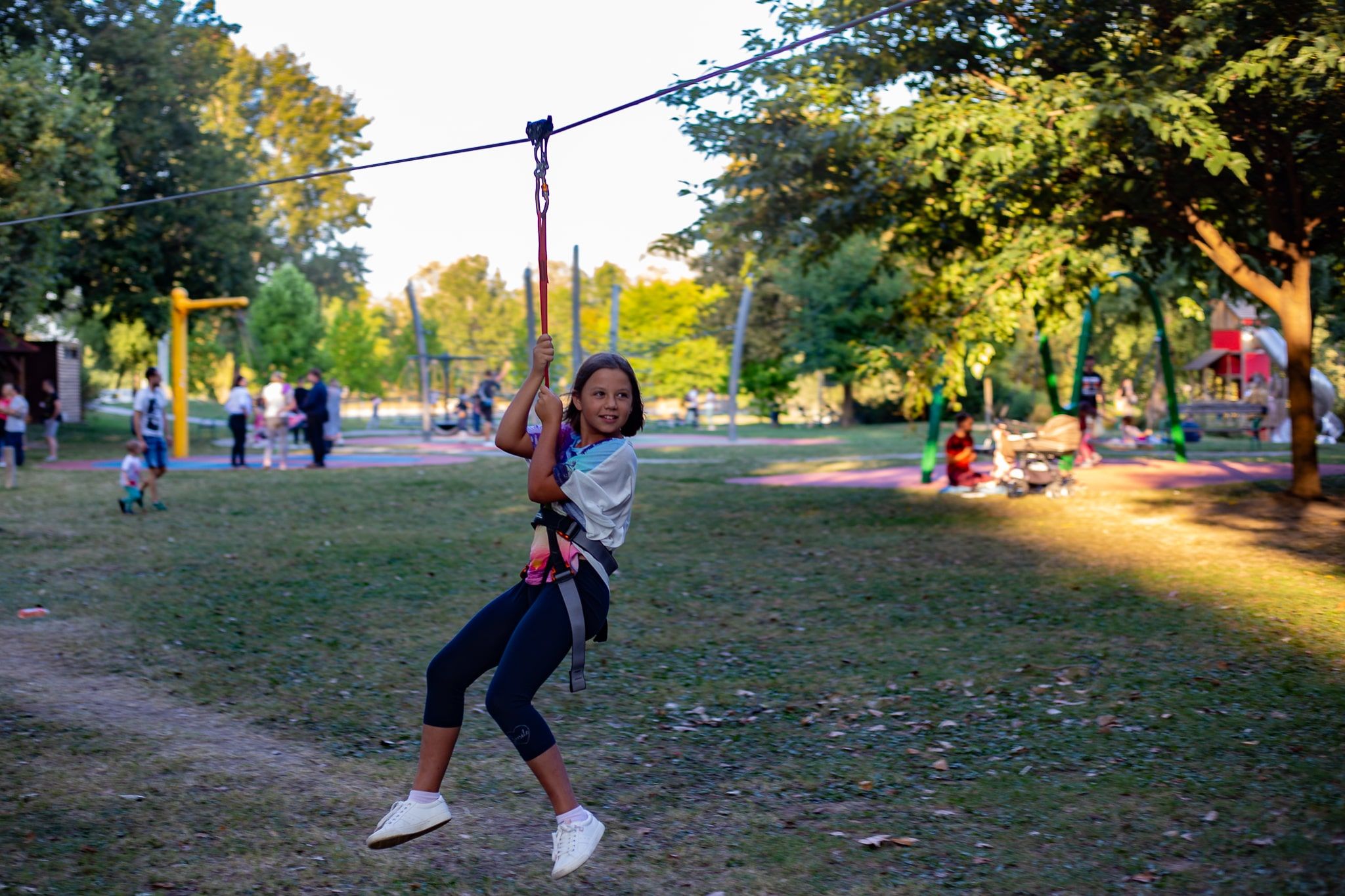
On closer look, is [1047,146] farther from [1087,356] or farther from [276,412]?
[276,412]

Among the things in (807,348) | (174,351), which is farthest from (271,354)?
(174,351)

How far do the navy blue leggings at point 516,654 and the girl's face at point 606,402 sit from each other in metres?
0.52

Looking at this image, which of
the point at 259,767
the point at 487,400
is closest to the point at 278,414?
the point at 487,400

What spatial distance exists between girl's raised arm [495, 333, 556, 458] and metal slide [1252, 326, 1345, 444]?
3262 cm

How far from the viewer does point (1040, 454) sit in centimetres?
1903

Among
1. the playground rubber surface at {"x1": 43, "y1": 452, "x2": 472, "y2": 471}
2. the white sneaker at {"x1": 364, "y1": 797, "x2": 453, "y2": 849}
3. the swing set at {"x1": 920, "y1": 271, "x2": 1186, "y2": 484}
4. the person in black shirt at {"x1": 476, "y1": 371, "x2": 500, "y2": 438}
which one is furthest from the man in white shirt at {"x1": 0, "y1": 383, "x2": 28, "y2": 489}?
the white sneaker at {"x1": 364, "y1": 797, "x2": 453, "y2": 849}

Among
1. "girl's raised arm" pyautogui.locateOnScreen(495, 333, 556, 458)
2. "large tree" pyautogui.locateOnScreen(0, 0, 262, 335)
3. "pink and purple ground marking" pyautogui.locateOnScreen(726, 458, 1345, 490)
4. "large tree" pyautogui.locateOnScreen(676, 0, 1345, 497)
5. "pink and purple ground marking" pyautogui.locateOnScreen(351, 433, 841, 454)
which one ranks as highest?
"large tree" pyautogui.locateOnScreen(0, 0, 262, 335)

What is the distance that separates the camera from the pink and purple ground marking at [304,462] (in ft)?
87.8

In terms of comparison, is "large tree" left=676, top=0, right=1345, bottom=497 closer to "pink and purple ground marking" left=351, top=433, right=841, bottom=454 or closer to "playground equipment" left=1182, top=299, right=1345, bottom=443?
"playground equipment" left=1182, top=299, right=1345, bottom=443

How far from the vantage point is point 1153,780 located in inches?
236

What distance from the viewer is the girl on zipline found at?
4.57 m

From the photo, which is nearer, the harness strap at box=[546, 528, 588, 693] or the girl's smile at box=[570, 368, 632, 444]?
the harness strap at box=[546, 528, 588, 693]

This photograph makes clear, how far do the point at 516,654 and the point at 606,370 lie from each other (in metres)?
1.10

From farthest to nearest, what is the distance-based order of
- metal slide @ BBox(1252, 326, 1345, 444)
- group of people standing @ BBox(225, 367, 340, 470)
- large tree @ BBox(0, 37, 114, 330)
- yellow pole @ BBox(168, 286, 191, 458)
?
1. metal slide @ BBox(1252, 326, 1345, 444)
2. yellow pole @ BBox(168, 286, 191, 458)
3. large tree @ BBox(0, 37, 114, 330)
4. group of people standing @ BBox(225, 367, 340, 470)
